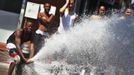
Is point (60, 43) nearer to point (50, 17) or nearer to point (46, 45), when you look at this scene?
point (46, 45)

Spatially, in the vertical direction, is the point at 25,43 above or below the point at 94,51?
above

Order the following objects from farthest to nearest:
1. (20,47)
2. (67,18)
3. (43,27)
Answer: (43,27) → (67,18) → (20,47)

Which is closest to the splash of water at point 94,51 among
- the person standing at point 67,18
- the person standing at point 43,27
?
the person standing at point 43,27

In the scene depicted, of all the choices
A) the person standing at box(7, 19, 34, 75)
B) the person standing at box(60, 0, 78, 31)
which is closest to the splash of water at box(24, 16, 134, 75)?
the person standing at box(7, 19, 34, 75)

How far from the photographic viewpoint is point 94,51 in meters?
10.8

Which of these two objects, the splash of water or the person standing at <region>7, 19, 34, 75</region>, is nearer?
the person standing at <region>7, 19, 34, 75</region>

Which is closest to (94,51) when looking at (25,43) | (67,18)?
(25,43)

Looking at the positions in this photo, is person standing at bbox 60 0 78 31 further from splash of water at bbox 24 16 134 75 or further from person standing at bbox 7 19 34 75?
person standing at bbox 7 19 34 75

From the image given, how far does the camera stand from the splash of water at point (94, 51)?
34.5 ft

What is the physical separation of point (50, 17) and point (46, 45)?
205 cm

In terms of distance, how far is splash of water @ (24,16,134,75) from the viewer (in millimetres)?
10508

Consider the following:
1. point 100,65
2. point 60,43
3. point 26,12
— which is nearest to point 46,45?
point 60,43

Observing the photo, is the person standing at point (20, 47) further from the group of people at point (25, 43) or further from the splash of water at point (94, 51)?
the splash of water at point (94, 51)

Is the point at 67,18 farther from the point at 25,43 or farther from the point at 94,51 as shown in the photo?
the point at 25,43
